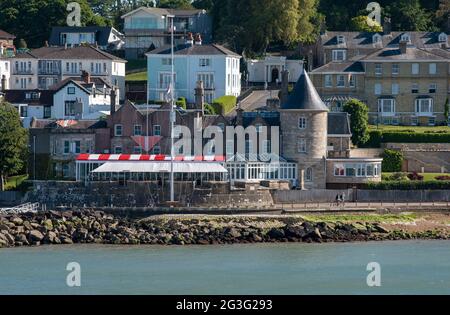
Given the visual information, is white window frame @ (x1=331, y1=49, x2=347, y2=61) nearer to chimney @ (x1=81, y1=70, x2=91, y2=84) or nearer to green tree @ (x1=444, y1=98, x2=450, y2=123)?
green tree @ (x1=444, y1=98, x2=450, y2=123)

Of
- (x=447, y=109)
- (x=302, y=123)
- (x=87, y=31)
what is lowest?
(x=302, y=123)

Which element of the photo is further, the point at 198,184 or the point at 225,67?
the point at 225,67

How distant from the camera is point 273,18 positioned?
9400 cm

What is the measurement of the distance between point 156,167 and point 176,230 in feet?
16.9

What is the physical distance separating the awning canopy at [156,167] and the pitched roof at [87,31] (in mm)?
31911

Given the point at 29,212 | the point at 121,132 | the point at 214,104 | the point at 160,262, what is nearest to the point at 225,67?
the point at 214,104

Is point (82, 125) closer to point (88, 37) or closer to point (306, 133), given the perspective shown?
point (306, 133)

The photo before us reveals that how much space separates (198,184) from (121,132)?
19.9ft

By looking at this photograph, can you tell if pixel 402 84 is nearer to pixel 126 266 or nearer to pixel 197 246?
pixel 197 246

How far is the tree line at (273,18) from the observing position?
94250 millimetres

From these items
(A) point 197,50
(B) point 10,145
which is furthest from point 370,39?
(B) point 10,145

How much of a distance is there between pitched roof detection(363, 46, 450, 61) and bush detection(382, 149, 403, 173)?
9.71 metres

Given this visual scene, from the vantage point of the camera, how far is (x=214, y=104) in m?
84.2

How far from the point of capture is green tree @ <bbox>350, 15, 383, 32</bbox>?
9631 cm
